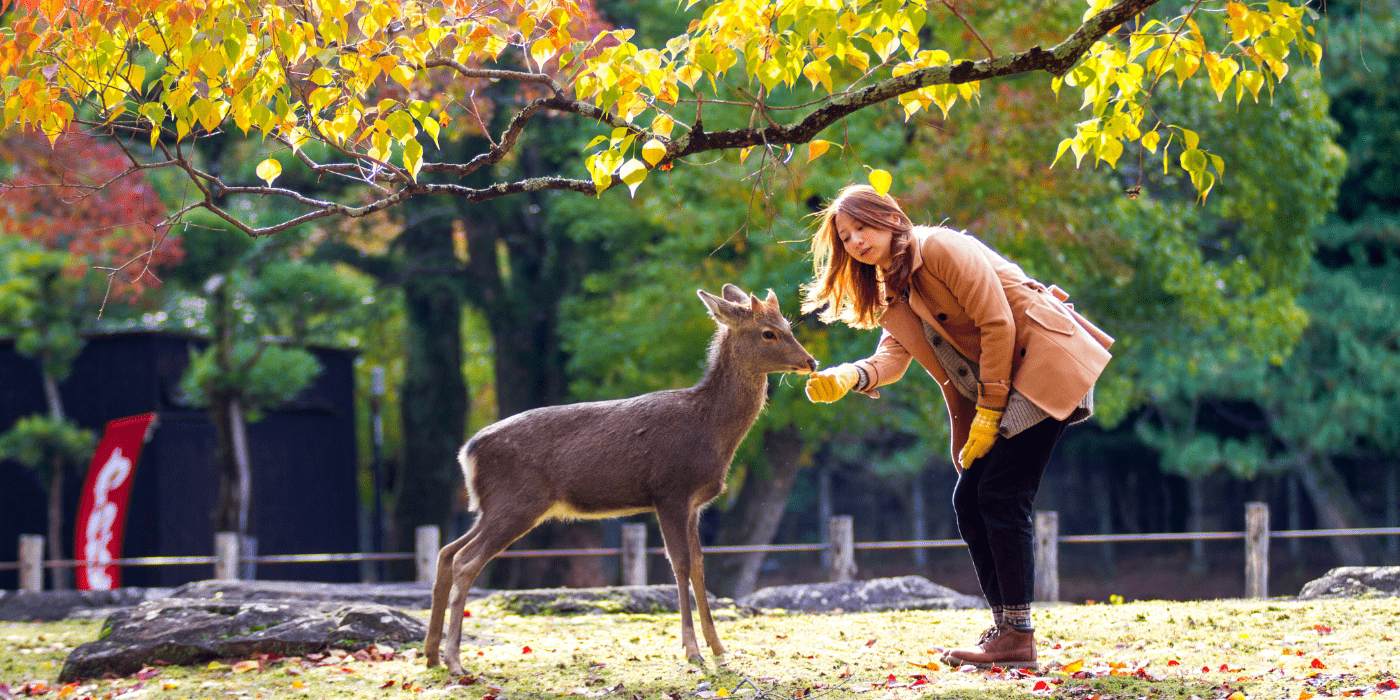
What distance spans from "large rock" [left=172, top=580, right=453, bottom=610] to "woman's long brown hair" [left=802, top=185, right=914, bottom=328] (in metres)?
→ 3.89

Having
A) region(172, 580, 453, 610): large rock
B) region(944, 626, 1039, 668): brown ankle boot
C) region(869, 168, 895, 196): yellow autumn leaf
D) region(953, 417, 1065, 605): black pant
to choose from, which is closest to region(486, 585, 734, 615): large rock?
region(172, 580, 453, 610): large rock

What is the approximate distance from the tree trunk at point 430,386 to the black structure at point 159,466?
2241 mm

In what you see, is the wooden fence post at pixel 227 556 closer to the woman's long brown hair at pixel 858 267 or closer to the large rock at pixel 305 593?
the large rock at pixel 305 593

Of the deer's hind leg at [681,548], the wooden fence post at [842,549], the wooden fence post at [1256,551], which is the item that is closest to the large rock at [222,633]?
the deer's hind leg at [681,548]

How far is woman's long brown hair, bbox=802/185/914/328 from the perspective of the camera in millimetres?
4410

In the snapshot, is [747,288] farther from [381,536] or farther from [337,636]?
[381,536]

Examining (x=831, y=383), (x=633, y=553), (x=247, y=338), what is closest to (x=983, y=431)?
(x=831, y=383)

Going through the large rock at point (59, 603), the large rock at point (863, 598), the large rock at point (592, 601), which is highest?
the large rock at point (592, 601)

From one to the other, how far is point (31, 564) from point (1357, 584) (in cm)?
1179

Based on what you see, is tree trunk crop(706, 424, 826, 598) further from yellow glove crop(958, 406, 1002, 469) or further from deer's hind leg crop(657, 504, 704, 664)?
yellow glove crop(958, 406, 1002, 469)

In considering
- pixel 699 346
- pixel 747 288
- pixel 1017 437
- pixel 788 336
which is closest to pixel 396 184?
pixel 788 336

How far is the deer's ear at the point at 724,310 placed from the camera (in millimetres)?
5676

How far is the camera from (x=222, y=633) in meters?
6.03

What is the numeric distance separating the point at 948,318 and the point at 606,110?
1512 millimetres
